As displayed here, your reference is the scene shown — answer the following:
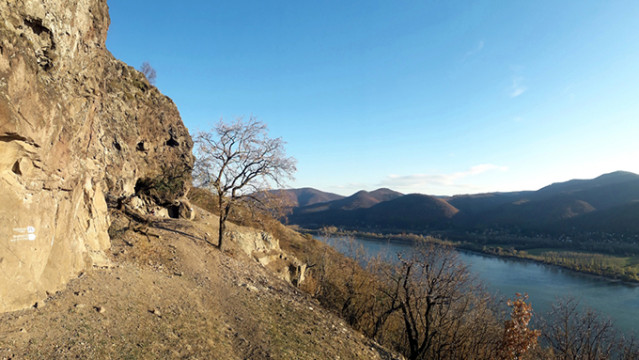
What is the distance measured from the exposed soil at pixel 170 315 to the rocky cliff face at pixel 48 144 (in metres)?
0.75

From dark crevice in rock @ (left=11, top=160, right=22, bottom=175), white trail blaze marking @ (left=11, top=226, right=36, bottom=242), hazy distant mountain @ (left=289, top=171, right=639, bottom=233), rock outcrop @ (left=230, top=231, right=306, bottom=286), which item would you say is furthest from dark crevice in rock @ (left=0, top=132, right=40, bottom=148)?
hazy distant mountain @ (left=289, top=171, right=639, bottom=233)

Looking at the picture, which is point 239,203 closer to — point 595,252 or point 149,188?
point 149,188

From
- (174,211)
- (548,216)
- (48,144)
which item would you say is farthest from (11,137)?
(548,216)

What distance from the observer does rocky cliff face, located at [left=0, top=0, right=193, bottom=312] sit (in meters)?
5.93

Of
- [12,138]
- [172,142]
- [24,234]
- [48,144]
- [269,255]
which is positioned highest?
[172,142]

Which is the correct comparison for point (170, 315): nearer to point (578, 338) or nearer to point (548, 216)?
point (578, 338)

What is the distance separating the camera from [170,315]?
8180 millimetres

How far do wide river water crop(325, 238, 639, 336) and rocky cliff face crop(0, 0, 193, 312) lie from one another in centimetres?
3107

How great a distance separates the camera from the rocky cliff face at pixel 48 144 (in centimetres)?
593

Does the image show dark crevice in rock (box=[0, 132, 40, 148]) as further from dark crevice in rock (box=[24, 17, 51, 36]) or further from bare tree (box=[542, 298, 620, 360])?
bare tree (box=[542, 298, 620, 360])

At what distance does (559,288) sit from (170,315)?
74166mm

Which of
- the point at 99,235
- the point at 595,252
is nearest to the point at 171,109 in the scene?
the point at 99,235

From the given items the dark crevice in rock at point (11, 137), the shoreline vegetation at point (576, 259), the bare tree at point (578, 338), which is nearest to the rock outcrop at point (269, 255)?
the dark crevice in rock at point (11, 137)

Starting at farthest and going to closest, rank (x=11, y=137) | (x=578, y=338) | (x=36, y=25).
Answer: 1. (x=578, y=338)
2. (x=36, y=25)
3. (x=11, y=137)
